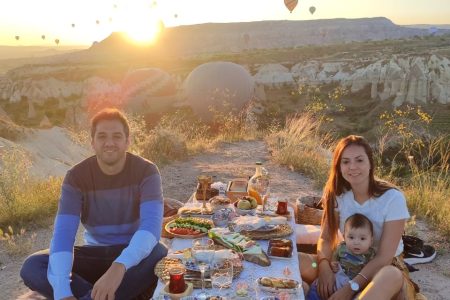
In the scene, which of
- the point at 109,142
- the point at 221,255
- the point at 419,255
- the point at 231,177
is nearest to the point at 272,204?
the point at 221,255

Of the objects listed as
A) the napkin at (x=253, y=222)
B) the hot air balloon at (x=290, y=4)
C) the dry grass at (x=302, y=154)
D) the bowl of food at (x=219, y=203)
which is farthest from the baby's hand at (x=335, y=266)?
the hot air balloon at (x=290, y=4)

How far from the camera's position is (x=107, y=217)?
3.24 metres

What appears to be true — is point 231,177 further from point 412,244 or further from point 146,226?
point 146,226

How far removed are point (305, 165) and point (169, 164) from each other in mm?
2556

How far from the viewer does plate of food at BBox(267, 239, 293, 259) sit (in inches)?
114

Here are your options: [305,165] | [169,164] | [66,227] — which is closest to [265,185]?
[66,227]

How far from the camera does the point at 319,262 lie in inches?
129

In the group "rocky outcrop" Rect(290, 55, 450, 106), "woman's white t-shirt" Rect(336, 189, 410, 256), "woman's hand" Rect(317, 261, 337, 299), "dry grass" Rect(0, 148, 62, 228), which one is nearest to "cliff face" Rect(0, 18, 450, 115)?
"rocky outcrop" Rect(290, 55, 450, 106)

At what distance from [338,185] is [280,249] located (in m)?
0.69

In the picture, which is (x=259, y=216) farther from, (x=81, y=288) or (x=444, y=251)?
(x=444, y=251)

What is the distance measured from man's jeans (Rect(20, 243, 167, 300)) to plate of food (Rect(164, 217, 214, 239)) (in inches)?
6.1

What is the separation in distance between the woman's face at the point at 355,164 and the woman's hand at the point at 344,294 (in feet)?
2.21

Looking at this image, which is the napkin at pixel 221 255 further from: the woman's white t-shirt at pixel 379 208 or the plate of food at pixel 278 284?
the woman's white t-shirt at pixel 379 208

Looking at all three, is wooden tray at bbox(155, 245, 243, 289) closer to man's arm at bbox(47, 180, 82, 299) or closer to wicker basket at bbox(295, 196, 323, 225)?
man's arm at bbox(47, 180, 82, 299)
